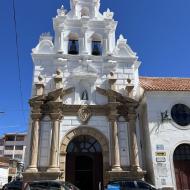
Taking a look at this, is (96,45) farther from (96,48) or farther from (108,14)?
(108,14)

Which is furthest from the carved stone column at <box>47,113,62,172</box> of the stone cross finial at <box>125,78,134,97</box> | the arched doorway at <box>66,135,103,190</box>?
the stone cross finial at <box>125,78,134,97</box>

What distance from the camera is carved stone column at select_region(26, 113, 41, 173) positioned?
18333 millimetres

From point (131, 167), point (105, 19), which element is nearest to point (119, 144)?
point (131, 167)

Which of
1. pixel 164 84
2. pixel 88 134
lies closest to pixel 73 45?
pixel 88 134

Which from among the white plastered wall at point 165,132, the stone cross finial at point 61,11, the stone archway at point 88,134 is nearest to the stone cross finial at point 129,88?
the white plastered wall at point 165,132

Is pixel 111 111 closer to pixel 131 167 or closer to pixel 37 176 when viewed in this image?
pixel 131 167

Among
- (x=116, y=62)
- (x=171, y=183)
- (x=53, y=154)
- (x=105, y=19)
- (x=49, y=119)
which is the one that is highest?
(x=105, y=19)

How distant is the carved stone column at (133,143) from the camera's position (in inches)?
744

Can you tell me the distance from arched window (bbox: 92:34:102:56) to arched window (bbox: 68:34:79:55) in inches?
59.9

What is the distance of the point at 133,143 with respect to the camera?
19516 mm

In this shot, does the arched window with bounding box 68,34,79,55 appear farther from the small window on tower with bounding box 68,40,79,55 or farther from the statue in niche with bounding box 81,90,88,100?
the statue in niche with bounding box 81,90,88,100

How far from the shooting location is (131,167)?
18.9m

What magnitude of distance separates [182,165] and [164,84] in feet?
23.2

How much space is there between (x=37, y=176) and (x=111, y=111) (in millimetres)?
7166
